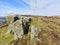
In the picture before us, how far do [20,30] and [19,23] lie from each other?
1.57 metres

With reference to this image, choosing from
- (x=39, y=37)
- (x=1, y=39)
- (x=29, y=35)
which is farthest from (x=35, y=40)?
(x=1, y=39)

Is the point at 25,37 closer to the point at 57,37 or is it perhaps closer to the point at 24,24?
the point at 24,24

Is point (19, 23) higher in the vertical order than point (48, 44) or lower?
higher

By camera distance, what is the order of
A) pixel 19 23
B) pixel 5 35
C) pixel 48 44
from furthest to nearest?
1. pixel 5 35
2. pixel 19 23
3. pixel 48 44

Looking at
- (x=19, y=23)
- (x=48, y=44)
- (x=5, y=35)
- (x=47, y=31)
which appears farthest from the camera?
(x=5, y=35)

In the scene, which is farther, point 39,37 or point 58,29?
point 58,29

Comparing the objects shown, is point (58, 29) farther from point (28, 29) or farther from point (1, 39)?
point (1, 39)

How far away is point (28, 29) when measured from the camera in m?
34.2

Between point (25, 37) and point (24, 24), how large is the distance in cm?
311

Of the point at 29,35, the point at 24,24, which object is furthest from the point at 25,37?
the point at 24,24

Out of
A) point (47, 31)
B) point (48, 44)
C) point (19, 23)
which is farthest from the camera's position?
point (19, 23)

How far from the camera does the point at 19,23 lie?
34.1 metres

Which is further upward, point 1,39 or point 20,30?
point 20,30

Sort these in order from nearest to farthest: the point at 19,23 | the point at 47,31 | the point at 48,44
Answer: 1. the point at 48,44
2. the point at 47,31
3. the point at 19,23
